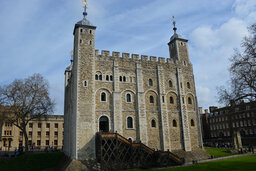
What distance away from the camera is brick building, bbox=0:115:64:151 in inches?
1967

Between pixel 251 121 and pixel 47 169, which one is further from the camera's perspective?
pixel 251 121

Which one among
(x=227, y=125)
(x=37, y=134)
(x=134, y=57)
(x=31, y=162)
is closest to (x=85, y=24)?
(x=134, y=57)

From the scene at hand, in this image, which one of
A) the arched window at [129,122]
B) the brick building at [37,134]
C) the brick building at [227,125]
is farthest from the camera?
the brick building at [227,125]

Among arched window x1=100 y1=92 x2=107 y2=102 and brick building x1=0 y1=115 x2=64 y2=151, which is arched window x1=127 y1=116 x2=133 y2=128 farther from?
brick building x1=0 y1=115 x2=64 y2=151

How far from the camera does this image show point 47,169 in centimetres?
2902

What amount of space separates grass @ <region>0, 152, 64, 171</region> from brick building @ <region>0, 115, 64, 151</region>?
19215 mm

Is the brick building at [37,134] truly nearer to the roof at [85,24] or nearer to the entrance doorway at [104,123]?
the entrance doorway at [104,123]

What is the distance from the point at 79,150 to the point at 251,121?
1791 inches

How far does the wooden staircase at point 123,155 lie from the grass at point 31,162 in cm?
1037

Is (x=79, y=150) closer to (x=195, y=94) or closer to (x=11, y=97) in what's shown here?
(x=11, y=97)

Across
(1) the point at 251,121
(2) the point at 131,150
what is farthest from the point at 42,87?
(1) the point at 251,121

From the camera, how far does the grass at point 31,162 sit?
93.8 feet

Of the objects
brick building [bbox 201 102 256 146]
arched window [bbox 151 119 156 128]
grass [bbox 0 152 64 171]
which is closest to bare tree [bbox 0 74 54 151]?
grass [bbox 0 152 64 171]

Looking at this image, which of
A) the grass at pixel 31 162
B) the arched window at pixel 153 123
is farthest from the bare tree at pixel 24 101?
the arched window at pixel 153 123
